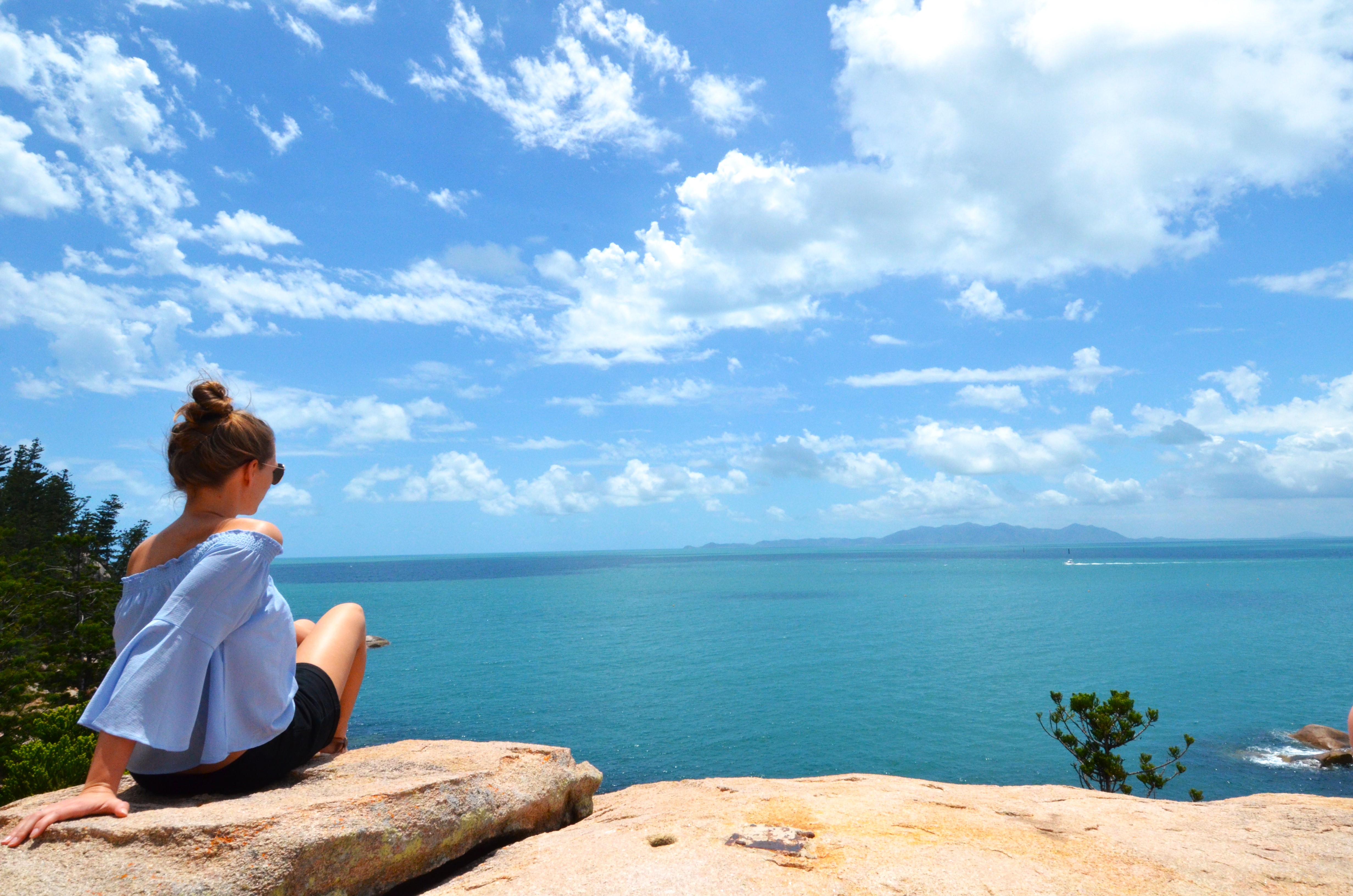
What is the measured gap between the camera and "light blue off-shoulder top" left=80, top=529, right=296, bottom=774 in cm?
396

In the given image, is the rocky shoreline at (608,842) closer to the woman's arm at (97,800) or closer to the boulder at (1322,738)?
the woman's arm at (97,800)

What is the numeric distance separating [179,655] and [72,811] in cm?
87

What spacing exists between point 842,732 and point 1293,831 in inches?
1459

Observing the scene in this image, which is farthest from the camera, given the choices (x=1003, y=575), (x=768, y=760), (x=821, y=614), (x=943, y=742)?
(x=1003, y=575)

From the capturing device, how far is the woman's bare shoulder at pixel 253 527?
4.27 metres

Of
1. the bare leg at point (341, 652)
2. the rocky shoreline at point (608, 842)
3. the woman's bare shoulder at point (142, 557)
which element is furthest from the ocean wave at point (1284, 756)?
the woman's bare shoulder at point (142, 557)

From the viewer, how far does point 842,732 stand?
40.7 m

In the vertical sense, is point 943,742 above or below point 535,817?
below

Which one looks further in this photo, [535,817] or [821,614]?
[821,614]

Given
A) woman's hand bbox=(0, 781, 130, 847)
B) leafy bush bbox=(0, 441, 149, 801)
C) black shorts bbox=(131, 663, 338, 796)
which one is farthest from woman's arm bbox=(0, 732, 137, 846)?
leafy bush bbox=(0, 441, 149, 801)

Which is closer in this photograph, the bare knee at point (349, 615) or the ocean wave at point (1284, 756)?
the bare knee at point (349, 615)

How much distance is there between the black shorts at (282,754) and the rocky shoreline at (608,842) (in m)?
0.11

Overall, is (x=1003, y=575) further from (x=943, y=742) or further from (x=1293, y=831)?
(x=1293, y=831)

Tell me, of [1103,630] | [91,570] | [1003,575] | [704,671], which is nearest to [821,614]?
[1103,630]
